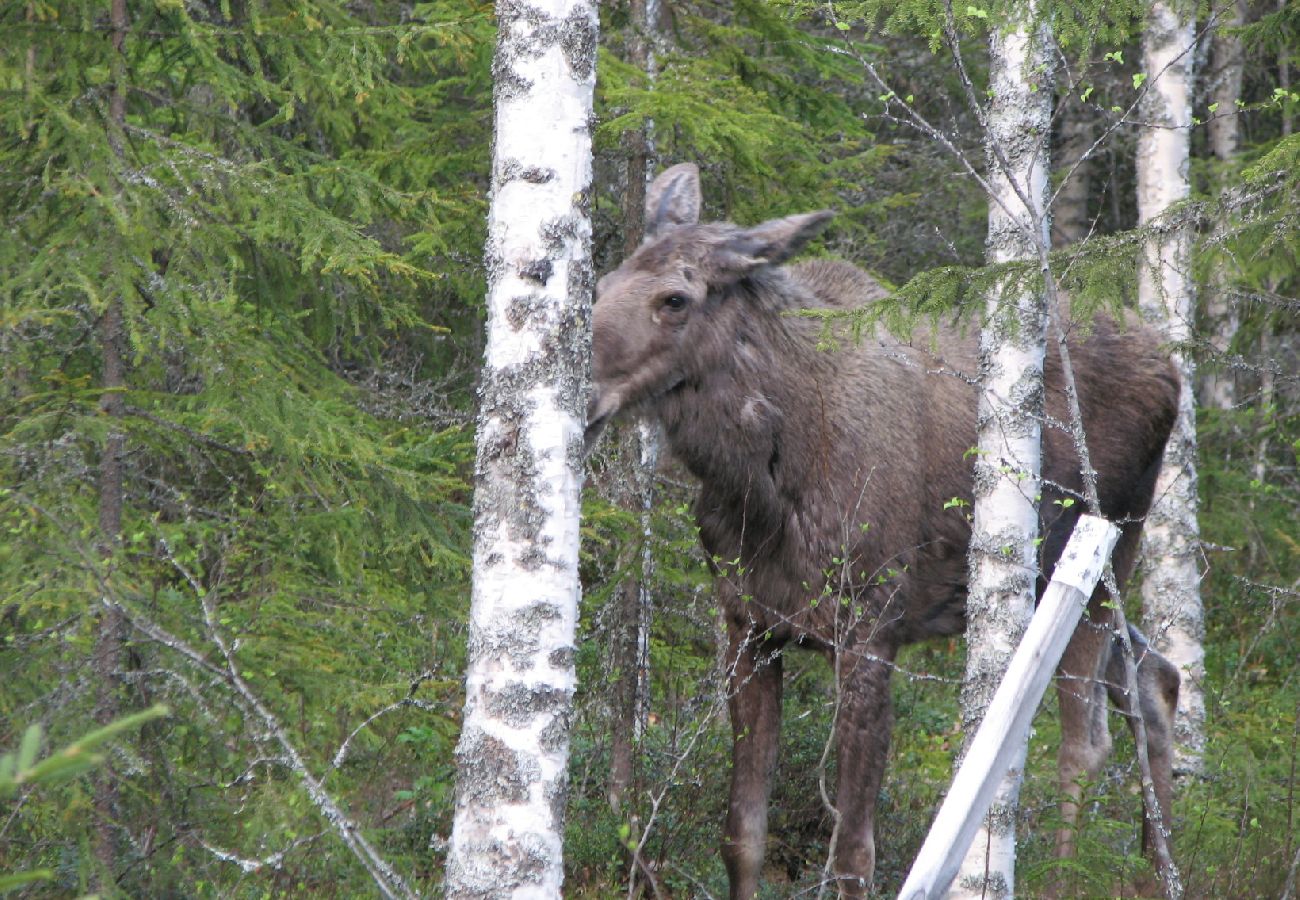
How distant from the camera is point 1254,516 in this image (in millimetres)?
11914

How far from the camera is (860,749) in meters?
6.23

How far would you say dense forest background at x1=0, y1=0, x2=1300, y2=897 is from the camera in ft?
16.9

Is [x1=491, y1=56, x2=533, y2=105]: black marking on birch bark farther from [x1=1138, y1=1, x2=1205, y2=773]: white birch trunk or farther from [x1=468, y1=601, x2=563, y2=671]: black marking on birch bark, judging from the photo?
[x1=1138, y1=1, x2=1205, y2=773]: white birch trunk

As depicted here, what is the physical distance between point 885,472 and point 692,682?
1849mm

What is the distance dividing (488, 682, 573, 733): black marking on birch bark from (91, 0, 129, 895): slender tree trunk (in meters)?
1.83

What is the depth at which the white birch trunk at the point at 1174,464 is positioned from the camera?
919 centimetres

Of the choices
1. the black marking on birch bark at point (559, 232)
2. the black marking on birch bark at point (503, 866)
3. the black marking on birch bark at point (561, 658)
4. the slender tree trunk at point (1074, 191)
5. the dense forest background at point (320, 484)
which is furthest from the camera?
the slender tree trunk at point (1074, 191)

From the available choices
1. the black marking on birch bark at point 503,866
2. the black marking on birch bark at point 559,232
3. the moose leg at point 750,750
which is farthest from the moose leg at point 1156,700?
the black marking on birch bark at point 559,232

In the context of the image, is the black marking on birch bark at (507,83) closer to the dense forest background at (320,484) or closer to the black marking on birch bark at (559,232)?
the black marking on birch bark at (559,232)

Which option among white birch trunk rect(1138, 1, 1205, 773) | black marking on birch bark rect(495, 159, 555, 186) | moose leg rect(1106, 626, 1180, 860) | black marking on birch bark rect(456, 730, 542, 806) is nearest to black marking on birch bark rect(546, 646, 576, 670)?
black marking on birch bark rect(456, 730, 542, 806)

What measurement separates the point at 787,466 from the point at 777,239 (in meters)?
1.11

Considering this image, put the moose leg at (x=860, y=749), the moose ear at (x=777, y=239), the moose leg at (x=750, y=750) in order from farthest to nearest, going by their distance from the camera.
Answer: the moose ear at (x=777, y=239) < the moose leg at (x=750, y=750) < the moose leg at (x=860, y=749)

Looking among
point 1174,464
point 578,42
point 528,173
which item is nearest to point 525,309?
point 528,173

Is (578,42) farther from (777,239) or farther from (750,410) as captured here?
(750,410)
